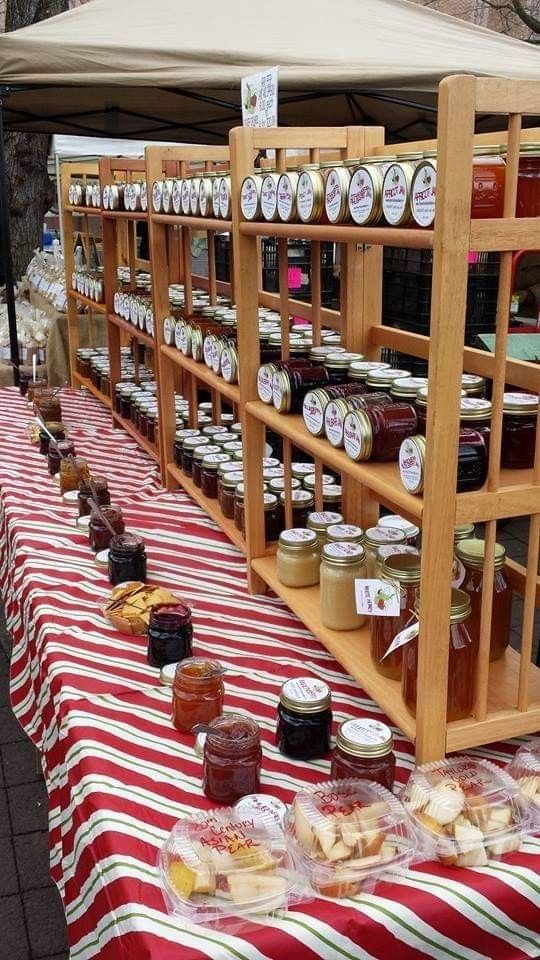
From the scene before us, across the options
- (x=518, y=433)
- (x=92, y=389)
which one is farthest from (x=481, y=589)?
→ (x=92, y=389)

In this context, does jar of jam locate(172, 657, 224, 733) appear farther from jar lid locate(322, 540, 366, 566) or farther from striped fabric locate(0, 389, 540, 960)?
jar lid locate(322, 540, 366, 566)

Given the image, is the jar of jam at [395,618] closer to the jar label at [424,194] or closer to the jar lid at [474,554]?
the jar lid at [474,554]

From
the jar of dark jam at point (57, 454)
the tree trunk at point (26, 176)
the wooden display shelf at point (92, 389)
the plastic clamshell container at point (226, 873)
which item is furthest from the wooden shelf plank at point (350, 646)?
the tree trunk at point (26, 176)

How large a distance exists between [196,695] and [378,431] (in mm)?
629

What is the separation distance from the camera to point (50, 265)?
6.63 m

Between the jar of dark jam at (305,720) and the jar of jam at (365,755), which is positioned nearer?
the jar of jam at (365,755)

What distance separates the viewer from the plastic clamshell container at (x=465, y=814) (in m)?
1.32

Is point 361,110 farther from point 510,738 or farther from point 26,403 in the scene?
point 510,738

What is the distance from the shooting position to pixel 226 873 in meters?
1.24

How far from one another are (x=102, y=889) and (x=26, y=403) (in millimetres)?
3515

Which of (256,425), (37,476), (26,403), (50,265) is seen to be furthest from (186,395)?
(50,265)

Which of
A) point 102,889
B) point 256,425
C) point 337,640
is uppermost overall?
point 256,425

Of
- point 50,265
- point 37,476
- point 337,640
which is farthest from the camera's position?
point 50,265

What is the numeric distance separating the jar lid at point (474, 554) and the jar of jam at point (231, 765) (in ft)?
1.70
